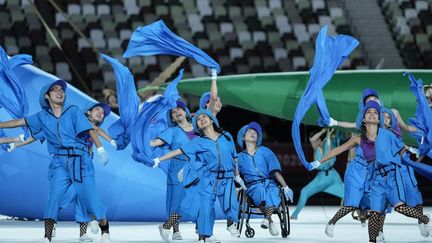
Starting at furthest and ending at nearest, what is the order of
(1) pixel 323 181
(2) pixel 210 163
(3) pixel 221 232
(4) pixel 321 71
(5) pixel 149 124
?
(1) pixel 323 181, (3) pixel 221 232, (5) pixel 149 124, (4) pixel 321 71, (2) pixel 210 163

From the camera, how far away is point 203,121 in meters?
8.33

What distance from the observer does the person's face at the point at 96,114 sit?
30.8 ft

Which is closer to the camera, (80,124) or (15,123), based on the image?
(80,124)

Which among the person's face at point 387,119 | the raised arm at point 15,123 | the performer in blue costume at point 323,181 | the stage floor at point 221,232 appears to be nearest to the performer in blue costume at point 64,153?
the raised arm at point 15,123

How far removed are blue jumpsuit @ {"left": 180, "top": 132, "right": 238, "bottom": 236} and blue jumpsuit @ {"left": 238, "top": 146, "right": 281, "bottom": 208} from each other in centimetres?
122

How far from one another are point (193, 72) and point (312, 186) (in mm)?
8080

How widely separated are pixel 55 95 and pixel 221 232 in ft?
9.94

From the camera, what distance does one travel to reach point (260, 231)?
10578mm

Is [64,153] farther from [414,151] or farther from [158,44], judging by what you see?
[414,151]

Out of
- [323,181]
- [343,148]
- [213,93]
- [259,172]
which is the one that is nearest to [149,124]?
[213,93]

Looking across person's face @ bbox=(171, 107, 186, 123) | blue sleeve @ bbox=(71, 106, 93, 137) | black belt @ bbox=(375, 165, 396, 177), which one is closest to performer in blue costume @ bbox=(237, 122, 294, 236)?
person's face @ bbox=(171, 107, 186, 123)

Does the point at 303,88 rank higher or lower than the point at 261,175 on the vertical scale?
higher

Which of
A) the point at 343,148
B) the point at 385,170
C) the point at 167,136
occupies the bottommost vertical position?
the point at 385,170

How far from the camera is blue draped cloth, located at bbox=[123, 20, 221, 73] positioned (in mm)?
9594
